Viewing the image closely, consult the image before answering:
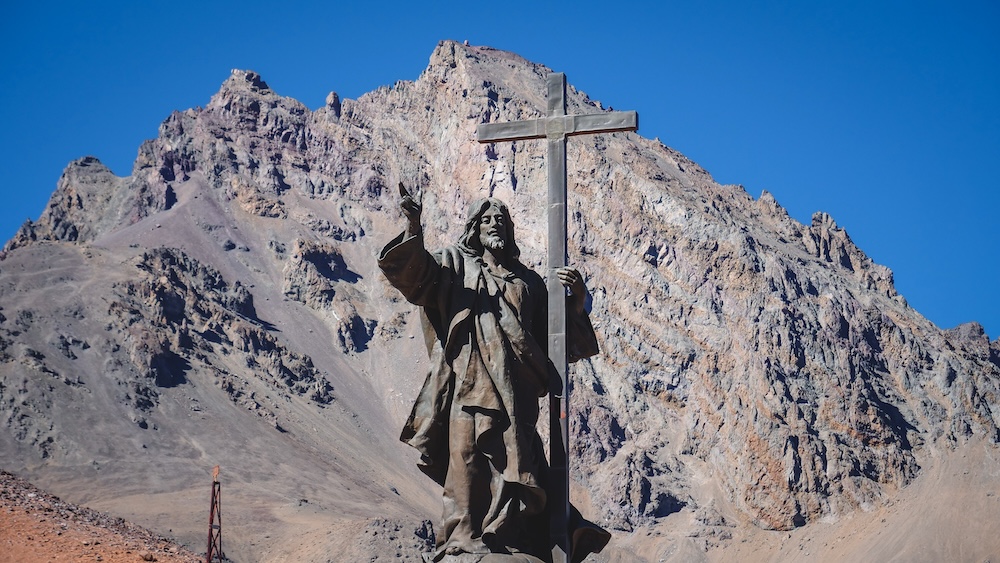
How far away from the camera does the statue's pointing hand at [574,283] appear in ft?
42.7

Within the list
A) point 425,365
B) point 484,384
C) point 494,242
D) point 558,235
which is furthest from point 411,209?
point 425,365

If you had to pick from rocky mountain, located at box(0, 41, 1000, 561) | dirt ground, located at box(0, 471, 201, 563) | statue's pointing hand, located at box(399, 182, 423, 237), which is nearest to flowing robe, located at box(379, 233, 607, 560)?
statue's pointing hand, located at box(399, 182, 423, 237)

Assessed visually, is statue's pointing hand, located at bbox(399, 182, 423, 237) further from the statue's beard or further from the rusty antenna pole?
the rusty antenna pole

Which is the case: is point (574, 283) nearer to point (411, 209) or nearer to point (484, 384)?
point (484, 384)

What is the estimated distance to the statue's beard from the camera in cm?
1338

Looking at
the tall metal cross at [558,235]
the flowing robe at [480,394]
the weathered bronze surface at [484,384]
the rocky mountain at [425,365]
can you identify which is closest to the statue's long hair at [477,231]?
the weathered bronze surface at [484,384]

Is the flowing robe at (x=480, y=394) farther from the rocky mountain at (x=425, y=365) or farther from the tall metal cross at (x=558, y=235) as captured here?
the rocky mountain at (x=425, y=365)

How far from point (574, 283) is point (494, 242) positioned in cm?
→ 79

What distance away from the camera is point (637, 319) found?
11425 centimetres

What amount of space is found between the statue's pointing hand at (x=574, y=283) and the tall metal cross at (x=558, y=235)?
7cm

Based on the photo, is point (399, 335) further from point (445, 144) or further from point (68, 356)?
point (68, 356)

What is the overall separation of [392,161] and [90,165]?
28.0 m

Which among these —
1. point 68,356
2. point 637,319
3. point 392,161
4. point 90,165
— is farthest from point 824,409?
point 90,165

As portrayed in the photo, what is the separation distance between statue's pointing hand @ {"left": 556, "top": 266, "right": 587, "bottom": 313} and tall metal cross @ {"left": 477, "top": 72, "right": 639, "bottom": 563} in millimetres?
68
